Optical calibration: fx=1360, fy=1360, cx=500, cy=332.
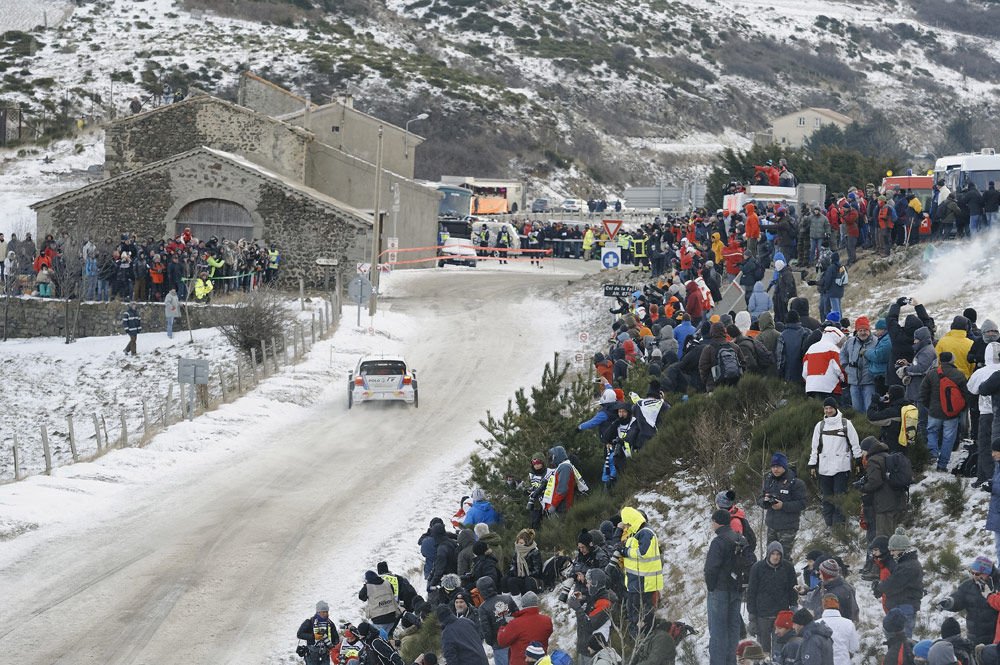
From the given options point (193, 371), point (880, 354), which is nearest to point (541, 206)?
point (193, 371)

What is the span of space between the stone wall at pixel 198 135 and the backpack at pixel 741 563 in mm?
41746

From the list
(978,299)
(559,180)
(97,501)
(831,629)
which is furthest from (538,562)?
(559,180)

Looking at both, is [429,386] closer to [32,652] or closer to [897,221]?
[897,221]

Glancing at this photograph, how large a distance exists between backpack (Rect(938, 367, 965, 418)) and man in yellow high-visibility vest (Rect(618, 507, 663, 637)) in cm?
371

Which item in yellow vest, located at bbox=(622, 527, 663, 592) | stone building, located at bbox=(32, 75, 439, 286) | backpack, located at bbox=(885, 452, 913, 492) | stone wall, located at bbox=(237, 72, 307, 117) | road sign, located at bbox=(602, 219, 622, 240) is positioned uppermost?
stone wall, located at bbox=(237, 72, 307, 117)

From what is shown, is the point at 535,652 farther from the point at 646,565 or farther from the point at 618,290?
the point at 618,290

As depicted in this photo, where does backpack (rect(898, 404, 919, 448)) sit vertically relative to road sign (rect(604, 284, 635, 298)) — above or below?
below

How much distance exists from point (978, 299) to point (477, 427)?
10.5m

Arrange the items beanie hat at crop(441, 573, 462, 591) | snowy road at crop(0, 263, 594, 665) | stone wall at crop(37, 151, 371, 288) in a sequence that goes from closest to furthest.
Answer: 1. beanie hat at crop(441, 573, 462, 591)
2. snowy road at crop(0, 263, 594, 665)
3. stone wall at crop(37, 151, 371, 288)

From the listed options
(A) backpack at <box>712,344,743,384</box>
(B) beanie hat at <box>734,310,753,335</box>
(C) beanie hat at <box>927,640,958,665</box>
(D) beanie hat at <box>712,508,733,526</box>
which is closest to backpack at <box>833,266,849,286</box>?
(B) beanie hat at <box>734,310,753,335</box>

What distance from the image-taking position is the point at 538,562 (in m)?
16.4

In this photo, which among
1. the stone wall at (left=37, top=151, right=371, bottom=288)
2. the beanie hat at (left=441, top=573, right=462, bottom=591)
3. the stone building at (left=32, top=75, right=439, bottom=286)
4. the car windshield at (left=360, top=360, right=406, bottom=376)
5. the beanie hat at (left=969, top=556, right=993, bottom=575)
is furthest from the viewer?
the stone building at (left=32, top=75, right=439, bottom=286)

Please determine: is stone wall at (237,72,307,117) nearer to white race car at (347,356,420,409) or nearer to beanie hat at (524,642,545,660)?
white race car at (347,356,420,409)

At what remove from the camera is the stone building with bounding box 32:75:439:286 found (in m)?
47.8
